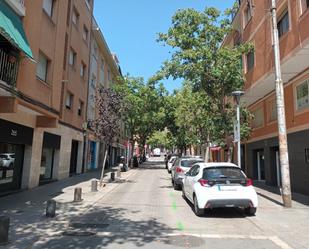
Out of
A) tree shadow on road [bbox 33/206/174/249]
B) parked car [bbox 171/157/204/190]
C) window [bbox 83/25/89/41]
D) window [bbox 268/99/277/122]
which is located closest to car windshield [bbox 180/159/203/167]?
parked car [bbox 171/157/204/190]

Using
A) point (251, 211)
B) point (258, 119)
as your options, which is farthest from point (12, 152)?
point (258, 119)

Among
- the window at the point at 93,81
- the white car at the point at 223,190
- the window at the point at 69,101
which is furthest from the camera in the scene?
the window at the point at 93,81

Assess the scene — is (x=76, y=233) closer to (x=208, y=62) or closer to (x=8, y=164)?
(x=8, y=164)

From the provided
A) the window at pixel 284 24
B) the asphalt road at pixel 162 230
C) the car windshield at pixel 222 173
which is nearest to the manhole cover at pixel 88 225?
the asphalt road at pixel 162 230

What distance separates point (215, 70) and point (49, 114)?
791cm

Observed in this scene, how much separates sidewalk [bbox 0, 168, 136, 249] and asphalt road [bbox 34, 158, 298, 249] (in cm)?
41

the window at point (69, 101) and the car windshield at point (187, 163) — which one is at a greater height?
the window at point (69, 101)

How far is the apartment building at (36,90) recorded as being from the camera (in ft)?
39.3

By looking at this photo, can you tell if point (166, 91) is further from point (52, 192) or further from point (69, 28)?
point (52, 192)

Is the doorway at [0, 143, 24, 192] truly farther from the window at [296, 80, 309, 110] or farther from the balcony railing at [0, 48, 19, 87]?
the window at [296, 80, 309, 110]

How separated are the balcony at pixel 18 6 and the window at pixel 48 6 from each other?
3342 mm

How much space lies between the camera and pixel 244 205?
1034 centimetres

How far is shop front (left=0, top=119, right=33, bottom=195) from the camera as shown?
13672 millimetres

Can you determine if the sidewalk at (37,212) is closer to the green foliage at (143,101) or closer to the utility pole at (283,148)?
the utility pole at (283,148)
